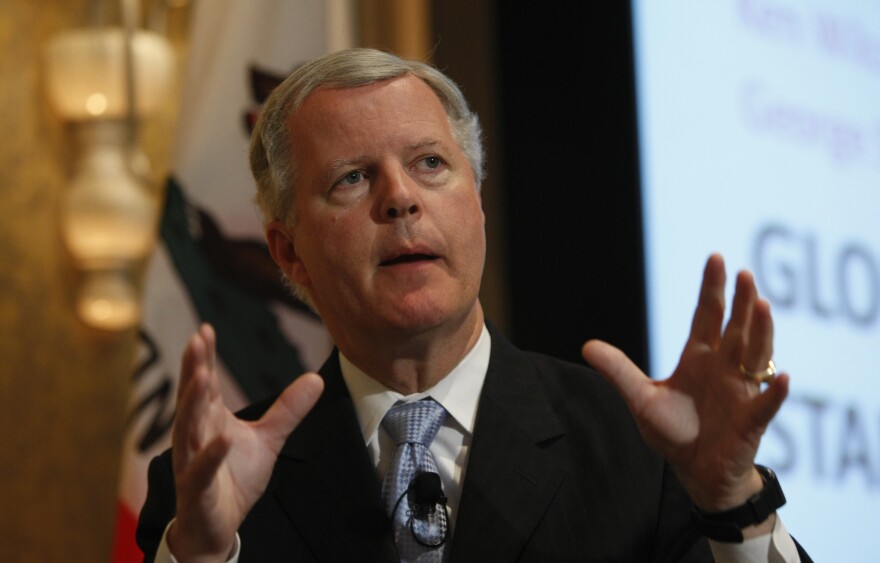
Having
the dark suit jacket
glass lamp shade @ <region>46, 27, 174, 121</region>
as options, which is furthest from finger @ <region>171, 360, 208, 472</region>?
glass lamp shade @ <region>46, 27, 174, 121</region>

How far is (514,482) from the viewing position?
→ 68.5 inches

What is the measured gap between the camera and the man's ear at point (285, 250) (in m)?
2.04

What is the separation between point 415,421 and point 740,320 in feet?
1.81

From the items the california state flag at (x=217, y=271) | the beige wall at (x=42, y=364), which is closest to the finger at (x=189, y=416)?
the california state flag at (x=217, y=271)

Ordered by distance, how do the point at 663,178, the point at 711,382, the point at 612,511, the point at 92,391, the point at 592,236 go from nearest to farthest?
the point at 711,382 < the point at 612,511 < the point at 663,178 < the point at 592,236 < the point at 92,391

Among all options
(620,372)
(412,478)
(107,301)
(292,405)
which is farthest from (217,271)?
(620,372)

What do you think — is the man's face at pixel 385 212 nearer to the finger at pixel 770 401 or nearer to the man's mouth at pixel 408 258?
the man's mouth at pixel 408 258

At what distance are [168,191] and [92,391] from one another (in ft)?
2.27

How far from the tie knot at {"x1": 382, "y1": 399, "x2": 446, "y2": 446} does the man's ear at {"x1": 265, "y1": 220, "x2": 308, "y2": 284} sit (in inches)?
13.3

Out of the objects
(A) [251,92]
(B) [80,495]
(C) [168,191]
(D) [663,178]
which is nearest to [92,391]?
(B) [80,495]

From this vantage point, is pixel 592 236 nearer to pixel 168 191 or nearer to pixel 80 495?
pixel 168 191

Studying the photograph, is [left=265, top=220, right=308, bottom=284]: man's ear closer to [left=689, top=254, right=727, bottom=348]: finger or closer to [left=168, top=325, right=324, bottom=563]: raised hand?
[left=168, top=325, right=324, bottom=563]: raised hand

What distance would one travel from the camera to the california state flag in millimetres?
2832

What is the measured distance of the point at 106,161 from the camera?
10.9ft
